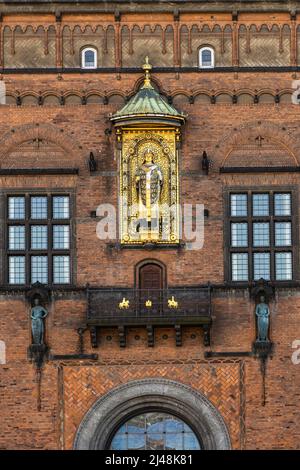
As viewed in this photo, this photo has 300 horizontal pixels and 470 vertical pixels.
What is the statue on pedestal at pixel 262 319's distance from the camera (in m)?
74.7

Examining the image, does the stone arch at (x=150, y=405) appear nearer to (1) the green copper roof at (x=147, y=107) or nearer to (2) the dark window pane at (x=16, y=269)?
(2) the dark window pane at (x=16, y=269)

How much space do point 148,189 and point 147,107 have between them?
199 cm

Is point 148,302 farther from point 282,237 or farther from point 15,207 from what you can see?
point 15,207

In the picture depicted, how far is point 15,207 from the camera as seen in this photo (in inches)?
2972

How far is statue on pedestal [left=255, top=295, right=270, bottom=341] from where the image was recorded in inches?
2940

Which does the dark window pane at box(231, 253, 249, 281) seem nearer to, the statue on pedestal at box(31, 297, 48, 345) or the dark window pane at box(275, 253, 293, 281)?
the dark window pane at box(275, 253, 293, 281)

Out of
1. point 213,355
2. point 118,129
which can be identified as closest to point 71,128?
point 118,129

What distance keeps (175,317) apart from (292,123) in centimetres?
566

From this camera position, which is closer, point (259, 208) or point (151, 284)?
point (151, 284)

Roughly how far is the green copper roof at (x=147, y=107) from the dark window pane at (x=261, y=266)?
3816mm

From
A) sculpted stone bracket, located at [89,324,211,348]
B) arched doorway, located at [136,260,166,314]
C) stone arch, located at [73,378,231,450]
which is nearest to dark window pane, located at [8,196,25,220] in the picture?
arched doorway, located at [136,260,166,314]

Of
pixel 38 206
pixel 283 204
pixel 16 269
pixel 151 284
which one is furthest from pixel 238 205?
pixel 16 269

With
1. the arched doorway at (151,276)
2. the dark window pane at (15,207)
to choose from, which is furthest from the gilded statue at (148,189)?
the dark window pane at (15,207)
